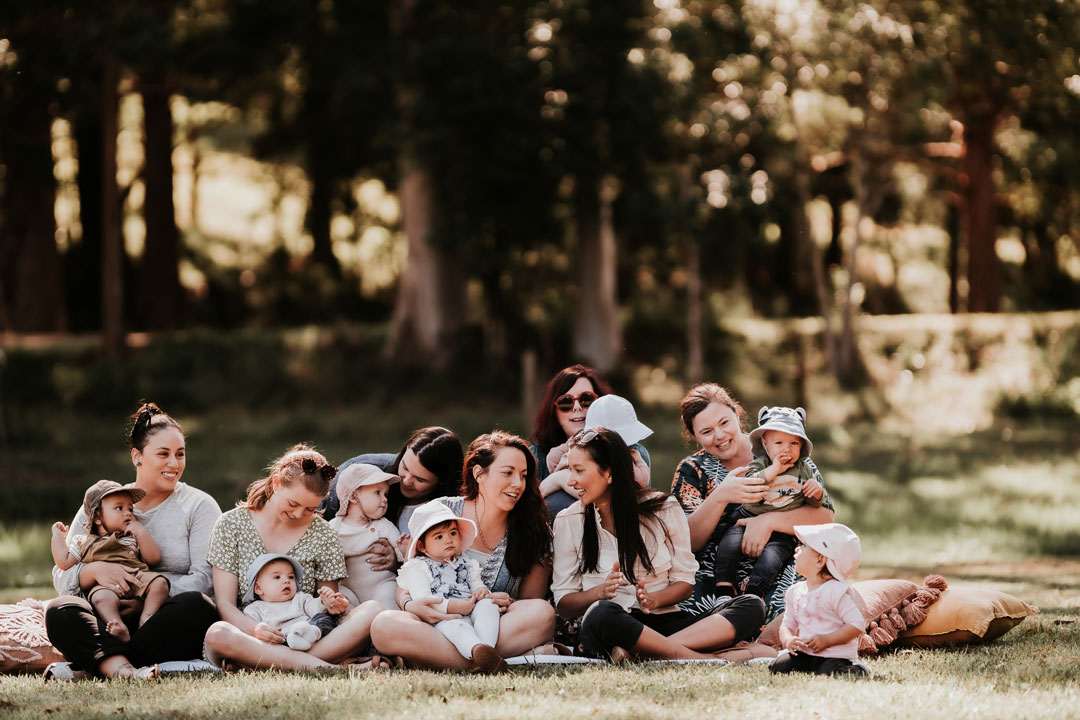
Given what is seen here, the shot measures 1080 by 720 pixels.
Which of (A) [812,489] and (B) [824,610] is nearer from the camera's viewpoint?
(B) [824,610]

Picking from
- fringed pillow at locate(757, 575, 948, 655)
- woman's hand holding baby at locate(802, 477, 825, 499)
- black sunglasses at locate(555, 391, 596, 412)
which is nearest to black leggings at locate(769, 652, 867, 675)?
fringed pillow at locate(757, 575, 948, 655)

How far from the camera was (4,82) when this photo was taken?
19688 millimetres

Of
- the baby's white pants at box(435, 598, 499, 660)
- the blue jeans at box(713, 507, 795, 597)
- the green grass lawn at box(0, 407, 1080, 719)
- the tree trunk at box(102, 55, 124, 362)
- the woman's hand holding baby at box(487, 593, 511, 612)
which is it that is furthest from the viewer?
the tree trunk at box(102, 55, 124, 362)

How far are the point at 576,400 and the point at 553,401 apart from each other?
0.46 ft

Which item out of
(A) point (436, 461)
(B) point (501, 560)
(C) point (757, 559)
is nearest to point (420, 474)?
(A) point (436, 461)

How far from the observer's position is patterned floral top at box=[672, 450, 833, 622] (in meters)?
6.47

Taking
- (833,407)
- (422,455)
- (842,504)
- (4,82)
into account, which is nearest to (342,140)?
(4,82)

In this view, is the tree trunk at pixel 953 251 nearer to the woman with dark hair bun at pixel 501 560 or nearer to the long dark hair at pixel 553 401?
the long dark hair at pixel 553 401

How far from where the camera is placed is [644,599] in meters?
6.11

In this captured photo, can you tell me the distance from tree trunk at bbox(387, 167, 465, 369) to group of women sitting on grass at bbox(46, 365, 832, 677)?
15599 mm

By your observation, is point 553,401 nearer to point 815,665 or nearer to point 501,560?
point 501,560

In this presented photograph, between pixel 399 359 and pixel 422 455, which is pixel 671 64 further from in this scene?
pixel 422 455

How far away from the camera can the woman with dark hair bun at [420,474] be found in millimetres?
6684

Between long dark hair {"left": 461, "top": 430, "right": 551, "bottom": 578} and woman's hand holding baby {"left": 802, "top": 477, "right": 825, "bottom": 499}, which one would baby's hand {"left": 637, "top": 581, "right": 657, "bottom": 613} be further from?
woman's hand holding baby {"left": 802, "top": 477, "right": 825, "bottom": 499}
